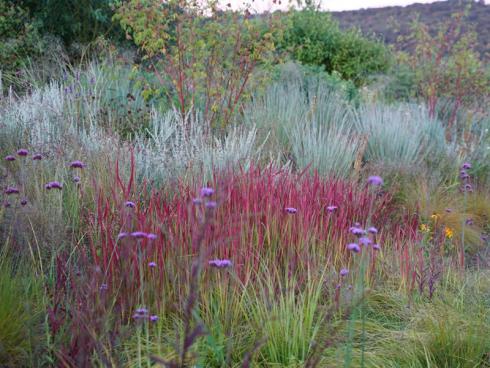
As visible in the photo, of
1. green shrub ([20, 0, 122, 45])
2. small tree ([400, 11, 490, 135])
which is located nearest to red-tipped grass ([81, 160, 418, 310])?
small tree ([400, 11, 490, 135])

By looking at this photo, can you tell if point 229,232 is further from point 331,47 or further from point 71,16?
point 331,47

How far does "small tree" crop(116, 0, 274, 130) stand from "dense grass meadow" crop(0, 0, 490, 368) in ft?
0.11

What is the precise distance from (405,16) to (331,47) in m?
28.5

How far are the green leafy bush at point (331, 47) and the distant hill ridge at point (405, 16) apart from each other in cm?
2074

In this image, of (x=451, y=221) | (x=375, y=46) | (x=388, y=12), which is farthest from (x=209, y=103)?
(x=388, y=12)

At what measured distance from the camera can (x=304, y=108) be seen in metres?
7.73

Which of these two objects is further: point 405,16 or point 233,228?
point 405,16

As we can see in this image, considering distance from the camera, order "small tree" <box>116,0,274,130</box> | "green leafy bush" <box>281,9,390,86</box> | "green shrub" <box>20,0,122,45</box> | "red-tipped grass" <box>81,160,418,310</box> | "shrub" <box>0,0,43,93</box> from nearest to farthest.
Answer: "red-tipped grass" <box>81,160,418,310</box>, "small tree" <box>116,0,274,130</box>, "shrub" <box>0,0,43,93</box>, "green shrub" <box>20,0,122,45</box>, "green leafy bush" <box>281,9,390,86</box>

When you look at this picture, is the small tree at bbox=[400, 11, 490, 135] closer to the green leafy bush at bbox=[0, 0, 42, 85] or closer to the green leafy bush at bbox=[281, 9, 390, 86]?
the green leafy bush at bbox=[281, 9, 390, 86]

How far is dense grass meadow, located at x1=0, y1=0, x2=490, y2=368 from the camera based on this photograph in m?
2.54

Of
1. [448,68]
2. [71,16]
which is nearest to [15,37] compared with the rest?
[71,16]

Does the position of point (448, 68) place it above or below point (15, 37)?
below

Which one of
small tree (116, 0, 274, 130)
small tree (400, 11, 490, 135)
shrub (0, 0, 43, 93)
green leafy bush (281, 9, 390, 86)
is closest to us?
small tree (116, 0, 274, 130)

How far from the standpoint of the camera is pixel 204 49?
23.7 ft
